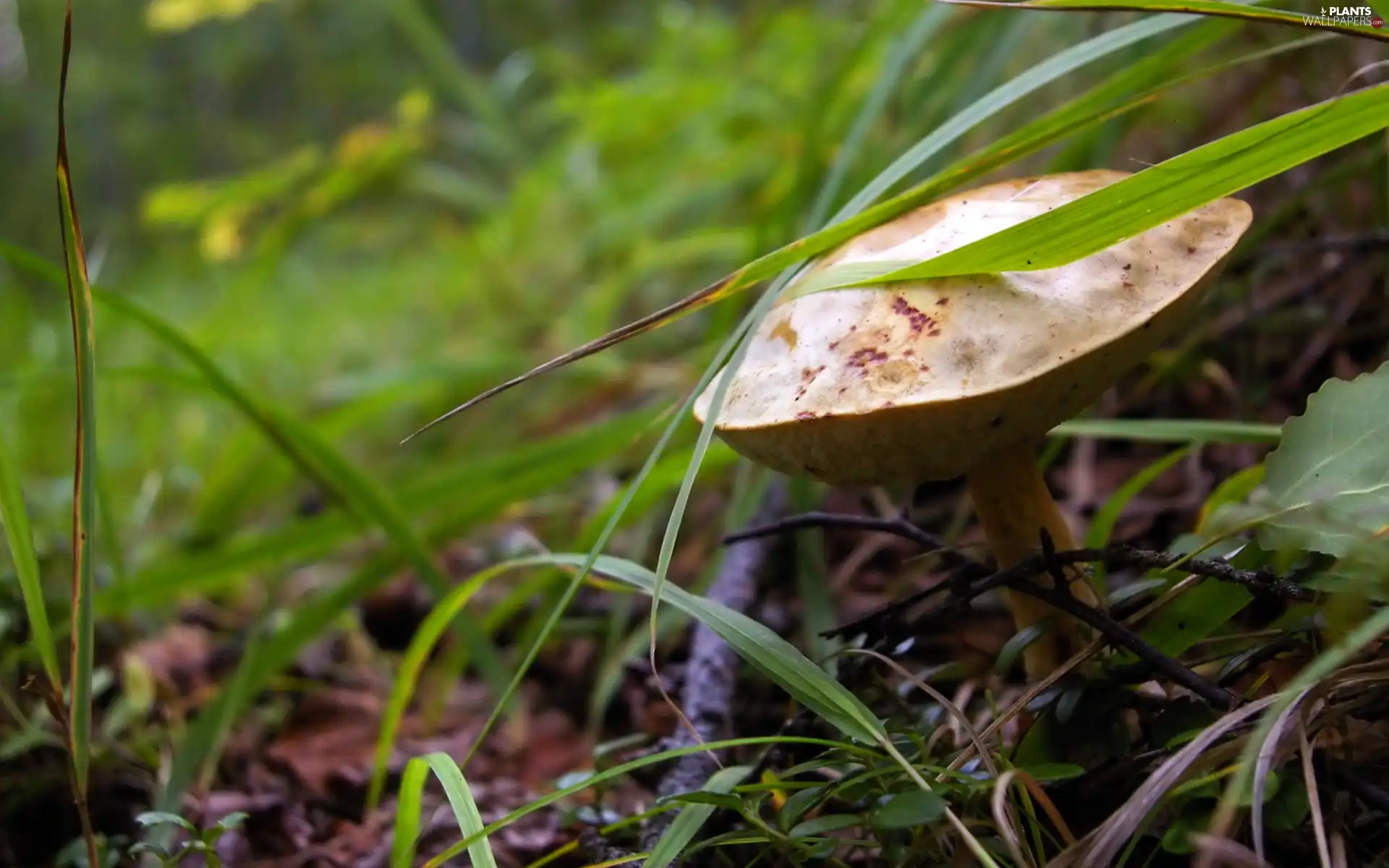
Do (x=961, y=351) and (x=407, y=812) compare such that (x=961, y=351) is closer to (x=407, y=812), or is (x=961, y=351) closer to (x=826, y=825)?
(x=826, y=825)

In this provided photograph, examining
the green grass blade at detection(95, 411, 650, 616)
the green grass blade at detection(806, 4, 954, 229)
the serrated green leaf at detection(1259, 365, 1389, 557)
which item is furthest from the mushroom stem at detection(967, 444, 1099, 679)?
the green grass blade at detection(95, 411, 650, 616)

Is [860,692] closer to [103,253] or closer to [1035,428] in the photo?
[1035,428]

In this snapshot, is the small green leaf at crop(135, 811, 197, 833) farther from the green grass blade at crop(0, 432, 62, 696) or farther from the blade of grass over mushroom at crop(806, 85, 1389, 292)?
the blade of grass over mushroom at crop(806, 85, 1389, 292)

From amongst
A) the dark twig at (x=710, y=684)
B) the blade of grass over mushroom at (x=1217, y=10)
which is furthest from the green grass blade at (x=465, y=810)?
the blade of grass over mushroom at (x=1217, y=10)

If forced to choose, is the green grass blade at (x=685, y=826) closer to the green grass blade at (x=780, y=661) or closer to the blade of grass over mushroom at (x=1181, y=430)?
the green grass blade at (x=780, y=661)

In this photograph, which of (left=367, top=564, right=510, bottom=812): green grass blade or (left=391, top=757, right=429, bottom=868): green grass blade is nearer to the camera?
(left=391, top=757, right=429, bottom=868): green grass blade

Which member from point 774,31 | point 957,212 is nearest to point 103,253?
point 957,212
